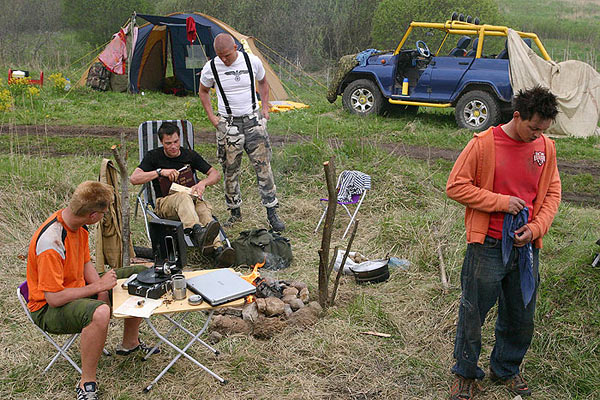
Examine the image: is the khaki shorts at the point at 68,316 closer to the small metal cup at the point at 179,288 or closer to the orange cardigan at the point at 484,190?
the small metal cup at the point at 179,288

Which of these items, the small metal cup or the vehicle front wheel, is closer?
the small metal cup

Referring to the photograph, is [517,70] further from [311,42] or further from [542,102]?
[311,42]

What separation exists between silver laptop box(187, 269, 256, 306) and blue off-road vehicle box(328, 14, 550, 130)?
6729mm

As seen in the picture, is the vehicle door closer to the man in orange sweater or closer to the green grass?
the green grass

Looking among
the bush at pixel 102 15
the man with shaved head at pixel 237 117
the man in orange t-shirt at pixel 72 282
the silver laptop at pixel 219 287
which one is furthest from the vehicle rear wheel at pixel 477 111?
the bush at pixel 102 15

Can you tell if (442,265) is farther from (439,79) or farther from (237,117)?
(439,79)

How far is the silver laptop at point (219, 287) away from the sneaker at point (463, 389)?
119 centimetres

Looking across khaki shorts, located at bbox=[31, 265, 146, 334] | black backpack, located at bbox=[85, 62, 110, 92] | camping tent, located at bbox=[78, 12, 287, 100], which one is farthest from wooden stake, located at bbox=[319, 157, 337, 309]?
black backpack, located at bbox=[85, 62, 110, 92]

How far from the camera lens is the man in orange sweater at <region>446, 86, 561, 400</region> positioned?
2.77 metres

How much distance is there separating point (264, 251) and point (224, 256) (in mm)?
368

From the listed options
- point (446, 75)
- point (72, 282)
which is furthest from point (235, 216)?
point (446, 75)

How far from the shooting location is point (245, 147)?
18.4 feet

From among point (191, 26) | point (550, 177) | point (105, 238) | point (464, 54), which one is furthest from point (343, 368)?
point (191, 26)

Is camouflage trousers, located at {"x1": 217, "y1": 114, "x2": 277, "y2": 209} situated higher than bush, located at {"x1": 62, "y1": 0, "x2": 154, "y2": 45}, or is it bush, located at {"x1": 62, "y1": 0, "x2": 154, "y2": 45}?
bush, located at {"x1": 62, "y1": 0, "x2": 154, "y2": 45}
